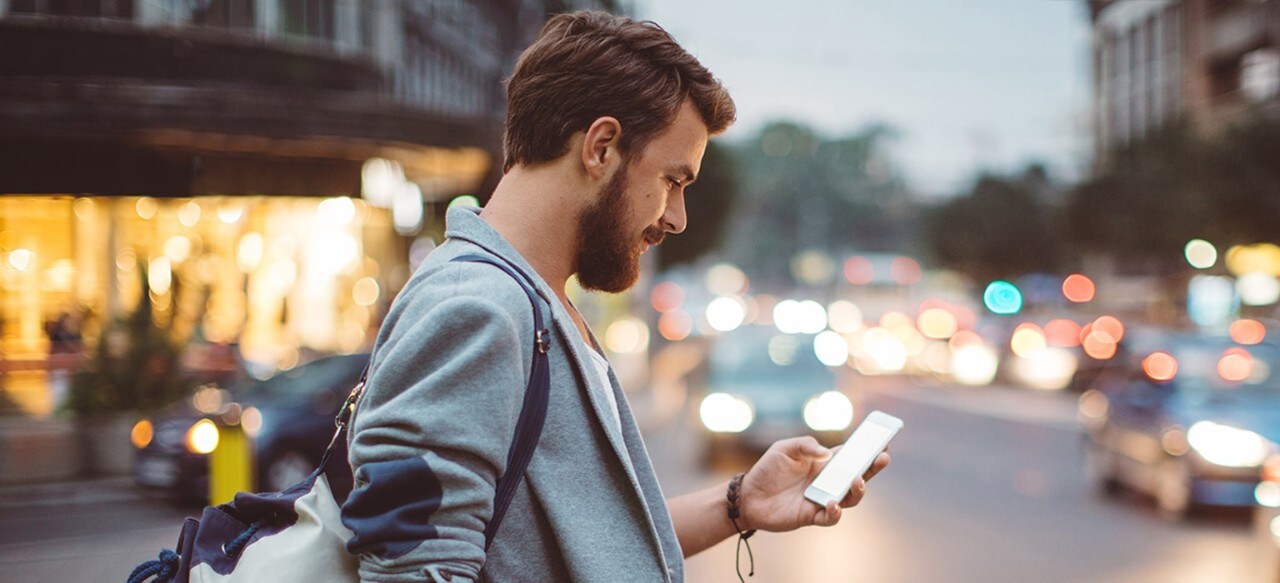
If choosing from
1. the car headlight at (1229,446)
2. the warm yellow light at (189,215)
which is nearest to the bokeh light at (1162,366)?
the car headlight at (1229,446)

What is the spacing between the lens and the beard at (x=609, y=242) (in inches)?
70.3

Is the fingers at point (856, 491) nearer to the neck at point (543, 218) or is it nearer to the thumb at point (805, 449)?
the thumb at point (805, 449)

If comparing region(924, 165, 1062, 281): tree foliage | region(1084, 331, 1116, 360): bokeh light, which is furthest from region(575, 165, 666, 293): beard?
region(924, 165, 1062, 281): tree foliage

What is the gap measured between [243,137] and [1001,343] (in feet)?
61.7

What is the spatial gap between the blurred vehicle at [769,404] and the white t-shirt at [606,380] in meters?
11.4

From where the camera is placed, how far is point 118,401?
13.2 m

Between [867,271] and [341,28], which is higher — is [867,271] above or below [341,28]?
below

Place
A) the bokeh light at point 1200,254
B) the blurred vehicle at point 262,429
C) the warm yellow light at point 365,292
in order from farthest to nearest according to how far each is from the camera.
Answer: the bokeh light at point 1200,254 → the warm yellow light at point 365,292 → the blurred vehicle at point 262,429

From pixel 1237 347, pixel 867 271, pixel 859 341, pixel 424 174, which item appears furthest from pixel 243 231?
pixel 867 271

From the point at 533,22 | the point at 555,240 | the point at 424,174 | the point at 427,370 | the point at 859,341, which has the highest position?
the point at 533,22

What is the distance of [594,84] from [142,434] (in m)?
11.0

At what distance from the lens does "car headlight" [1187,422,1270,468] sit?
9.71 m

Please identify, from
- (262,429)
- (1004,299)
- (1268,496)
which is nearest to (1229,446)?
(1268,496)

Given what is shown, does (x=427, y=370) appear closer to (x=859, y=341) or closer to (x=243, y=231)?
(x=243, y=231)
